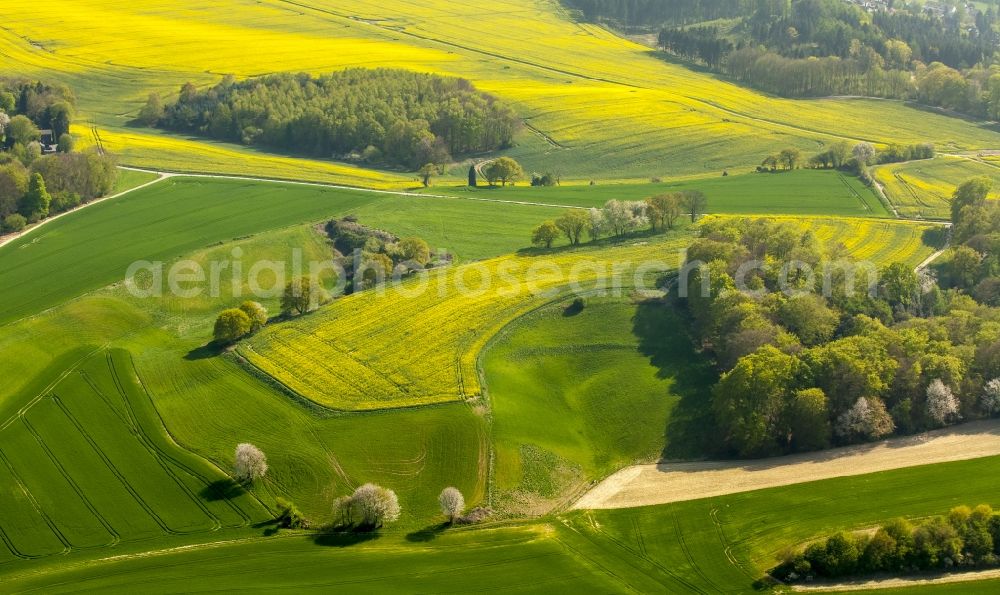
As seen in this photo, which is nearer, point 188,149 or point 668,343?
point 668,343

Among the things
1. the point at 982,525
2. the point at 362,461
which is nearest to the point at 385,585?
the point at 362,461

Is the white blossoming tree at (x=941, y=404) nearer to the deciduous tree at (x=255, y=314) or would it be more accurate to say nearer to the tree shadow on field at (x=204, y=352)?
the deciduous tree at (x=255, y=314)

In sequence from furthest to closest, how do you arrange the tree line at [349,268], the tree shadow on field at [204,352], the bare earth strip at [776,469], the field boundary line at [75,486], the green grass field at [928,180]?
the green grass field at [928,180], the tree line at [349,268], the tree shadow on field at [204,352], the bare earth strip at [776,469], the field boundary line at [75,486]

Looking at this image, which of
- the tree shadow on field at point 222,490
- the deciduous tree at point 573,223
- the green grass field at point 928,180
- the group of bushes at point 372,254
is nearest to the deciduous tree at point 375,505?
the tree shadow on field at point 222,490

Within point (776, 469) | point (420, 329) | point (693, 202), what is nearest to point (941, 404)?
point (776, 469)

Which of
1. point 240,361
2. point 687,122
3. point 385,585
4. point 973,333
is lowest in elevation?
point 385,585

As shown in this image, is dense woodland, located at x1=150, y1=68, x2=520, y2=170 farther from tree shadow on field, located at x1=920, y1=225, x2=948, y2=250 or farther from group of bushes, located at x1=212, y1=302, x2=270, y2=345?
tree shadow on field, located at x1=920, y1=225, x2=948, y2=250

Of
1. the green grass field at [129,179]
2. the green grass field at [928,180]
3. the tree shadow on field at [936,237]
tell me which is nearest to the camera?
the tree shadow on field at [936,237]

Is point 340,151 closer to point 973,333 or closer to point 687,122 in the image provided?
point 687,122
